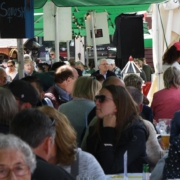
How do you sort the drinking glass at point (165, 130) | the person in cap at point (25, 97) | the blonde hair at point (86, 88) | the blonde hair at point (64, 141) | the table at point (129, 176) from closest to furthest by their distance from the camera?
the blonde hair at point (64, 141), the table at point (129, 176), the person in cap at point (25, 97), the drinking glass at point (165, 130), the blonde hair at point (86, 88)

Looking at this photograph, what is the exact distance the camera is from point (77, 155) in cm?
395

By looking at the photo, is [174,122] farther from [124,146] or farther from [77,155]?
[77,155]

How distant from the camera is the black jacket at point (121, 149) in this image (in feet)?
15.5

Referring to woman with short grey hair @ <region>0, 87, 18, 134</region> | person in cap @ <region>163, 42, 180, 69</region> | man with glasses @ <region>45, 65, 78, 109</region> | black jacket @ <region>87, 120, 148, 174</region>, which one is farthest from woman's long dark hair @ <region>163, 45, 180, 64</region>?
woman with short grey hair @ <region>0, 87, 18, 134</region>

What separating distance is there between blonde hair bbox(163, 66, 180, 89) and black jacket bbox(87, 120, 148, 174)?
9.93ft

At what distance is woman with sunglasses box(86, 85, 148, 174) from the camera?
475cm

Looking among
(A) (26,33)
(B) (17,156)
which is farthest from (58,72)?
(B) (17,156)

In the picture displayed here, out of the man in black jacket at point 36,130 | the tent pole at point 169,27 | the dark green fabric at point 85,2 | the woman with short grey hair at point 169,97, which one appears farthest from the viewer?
the tent pole at point 169,27

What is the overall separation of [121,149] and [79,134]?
127 centimetres

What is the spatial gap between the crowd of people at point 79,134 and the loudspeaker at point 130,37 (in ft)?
14.6

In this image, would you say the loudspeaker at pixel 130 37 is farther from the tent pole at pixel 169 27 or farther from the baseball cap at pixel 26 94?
the baseball cap at pixel 26 94

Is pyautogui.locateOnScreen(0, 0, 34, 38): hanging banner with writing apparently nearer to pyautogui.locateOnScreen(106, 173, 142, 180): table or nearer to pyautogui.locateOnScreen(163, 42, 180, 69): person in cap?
pyautogui.locateOnScreen(163, 42, 180, 69): person in cap

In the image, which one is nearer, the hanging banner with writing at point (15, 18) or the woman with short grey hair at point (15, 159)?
the woman with short grey hair at point (15, 159)

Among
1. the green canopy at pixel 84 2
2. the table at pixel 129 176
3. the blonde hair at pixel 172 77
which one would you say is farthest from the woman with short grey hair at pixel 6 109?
the blonde hair at pixel 172 77
